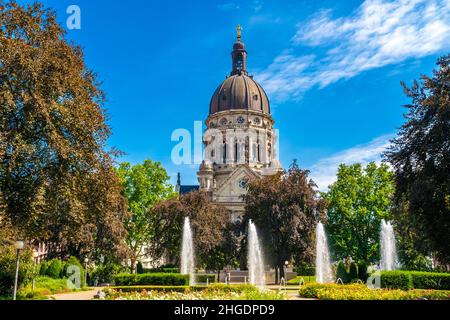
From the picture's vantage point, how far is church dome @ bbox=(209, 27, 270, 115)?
76500mm

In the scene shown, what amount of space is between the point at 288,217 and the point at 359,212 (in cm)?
1305

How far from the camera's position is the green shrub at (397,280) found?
25.5 m

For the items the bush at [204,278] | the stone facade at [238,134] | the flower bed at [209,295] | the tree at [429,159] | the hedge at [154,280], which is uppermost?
the stone facade at [238,134]

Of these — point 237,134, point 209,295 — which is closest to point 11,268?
point 209,295

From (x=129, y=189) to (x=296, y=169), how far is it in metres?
21.2

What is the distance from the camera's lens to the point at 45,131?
60.1 feet

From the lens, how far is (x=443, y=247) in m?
20.9

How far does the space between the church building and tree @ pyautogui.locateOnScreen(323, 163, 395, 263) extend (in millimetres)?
20766

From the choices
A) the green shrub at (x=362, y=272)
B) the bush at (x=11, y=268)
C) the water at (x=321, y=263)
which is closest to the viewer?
the bush at (x=11, y=268)

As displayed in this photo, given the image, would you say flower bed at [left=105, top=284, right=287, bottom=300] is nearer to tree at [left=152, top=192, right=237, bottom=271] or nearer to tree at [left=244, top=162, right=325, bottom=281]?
tree at [left=244, top=162, right=325, bottom=281]

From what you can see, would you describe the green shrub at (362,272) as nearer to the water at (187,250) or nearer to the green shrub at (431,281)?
the green shrub at (431,281)

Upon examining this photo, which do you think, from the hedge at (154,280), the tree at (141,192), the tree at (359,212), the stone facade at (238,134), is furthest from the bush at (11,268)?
the stone facade at (238,134)

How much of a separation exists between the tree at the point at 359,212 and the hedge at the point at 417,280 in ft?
71.7
